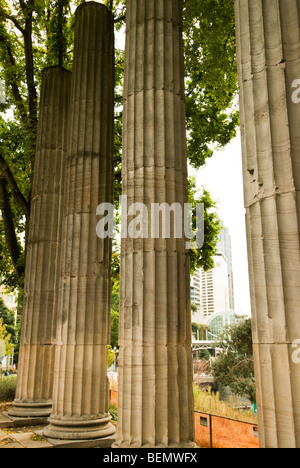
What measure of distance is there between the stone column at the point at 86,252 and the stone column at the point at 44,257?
13.4 feet

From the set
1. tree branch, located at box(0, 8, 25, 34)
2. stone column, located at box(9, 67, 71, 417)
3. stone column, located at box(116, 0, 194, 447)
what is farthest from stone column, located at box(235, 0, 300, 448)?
tree branch, located at box(0, 8, 25, 34)

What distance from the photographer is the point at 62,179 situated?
20.5 m

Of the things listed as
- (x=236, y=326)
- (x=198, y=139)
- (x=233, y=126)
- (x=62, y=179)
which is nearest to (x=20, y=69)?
(x=62, y=179)

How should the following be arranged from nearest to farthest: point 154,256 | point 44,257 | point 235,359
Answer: point 154,256, point 44,257, point 235,359

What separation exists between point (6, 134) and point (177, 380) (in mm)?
24228

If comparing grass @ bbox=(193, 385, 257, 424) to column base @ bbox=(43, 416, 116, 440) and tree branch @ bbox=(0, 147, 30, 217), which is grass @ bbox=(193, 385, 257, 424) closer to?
column base @ bbox=(43, 416, 116, 440)

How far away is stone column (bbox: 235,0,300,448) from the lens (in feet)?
20.8

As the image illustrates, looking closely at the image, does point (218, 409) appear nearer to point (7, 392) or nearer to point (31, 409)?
point (31, 409)

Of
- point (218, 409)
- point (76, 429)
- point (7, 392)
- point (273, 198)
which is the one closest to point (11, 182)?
point (7, 392)

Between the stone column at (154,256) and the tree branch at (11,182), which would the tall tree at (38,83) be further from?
the stone column at (154,256)

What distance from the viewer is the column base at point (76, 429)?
12.8 metres

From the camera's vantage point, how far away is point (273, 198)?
710 centimetres

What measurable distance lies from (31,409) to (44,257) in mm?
6397
